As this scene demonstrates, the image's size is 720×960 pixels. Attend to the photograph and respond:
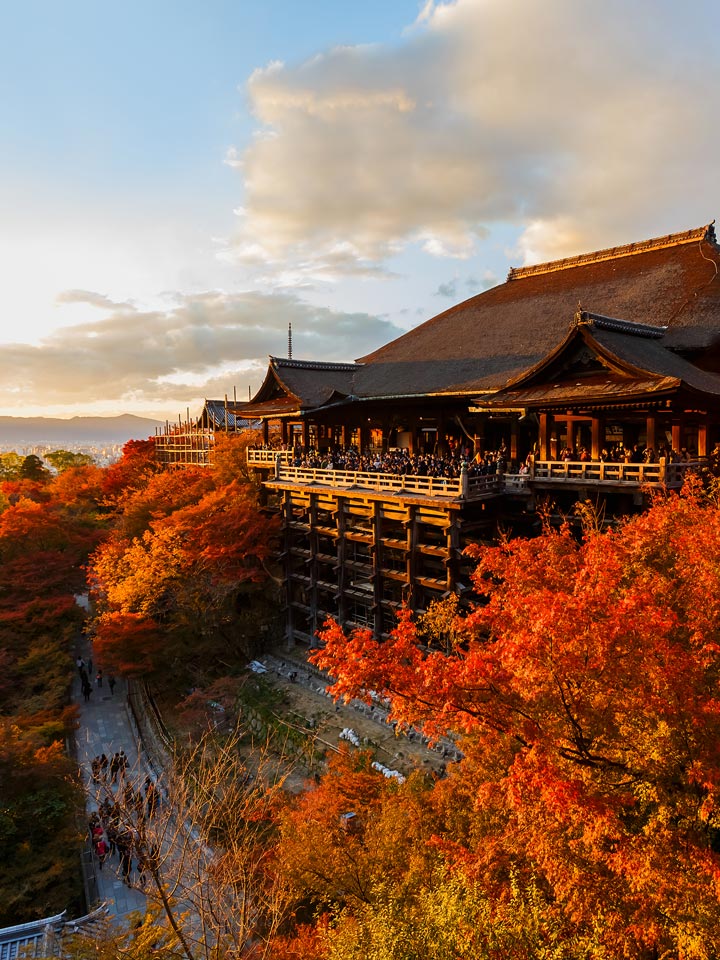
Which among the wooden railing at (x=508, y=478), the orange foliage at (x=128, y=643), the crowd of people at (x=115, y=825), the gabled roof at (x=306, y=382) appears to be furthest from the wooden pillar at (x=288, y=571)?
the crowd of people at (x=115, y=825)

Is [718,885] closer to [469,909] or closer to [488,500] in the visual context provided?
[469,909]

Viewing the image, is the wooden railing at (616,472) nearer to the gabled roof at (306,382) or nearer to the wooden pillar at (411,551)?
the wooden pillar at (411,551)

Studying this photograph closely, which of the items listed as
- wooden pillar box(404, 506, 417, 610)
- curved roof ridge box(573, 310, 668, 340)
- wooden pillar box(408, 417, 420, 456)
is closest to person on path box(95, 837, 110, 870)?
wooden pillar box(404, 506, 417, 610)

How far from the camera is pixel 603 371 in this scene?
60.5ft

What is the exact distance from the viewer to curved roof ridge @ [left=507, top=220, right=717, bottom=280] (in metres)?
25.4

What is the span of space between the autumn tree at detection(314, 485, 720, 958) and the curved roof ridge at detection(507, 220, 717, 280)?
66.1ft

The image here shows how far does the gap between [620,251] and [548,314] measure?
18.7 feet

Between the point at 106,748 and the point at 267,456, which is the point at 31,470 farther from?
the point at 106,748

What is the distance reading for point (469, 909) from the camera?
300 inches

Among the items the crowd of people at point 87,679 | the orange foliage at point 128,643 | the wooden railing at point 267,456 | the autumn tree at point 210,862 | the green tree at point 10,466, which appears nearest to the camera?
the autumn tree at point 210,862

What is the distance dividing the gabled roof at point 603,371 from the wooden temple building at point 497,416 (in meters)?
0.07

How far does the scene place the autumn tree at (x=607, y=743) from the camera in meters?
7.64

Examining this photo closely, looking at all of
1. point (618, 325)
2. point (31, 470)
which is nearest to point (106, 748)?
point (618, 325)

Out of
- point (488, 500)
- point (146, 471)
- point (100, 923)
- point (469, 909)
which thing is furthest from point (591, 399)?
point (146, 471)
